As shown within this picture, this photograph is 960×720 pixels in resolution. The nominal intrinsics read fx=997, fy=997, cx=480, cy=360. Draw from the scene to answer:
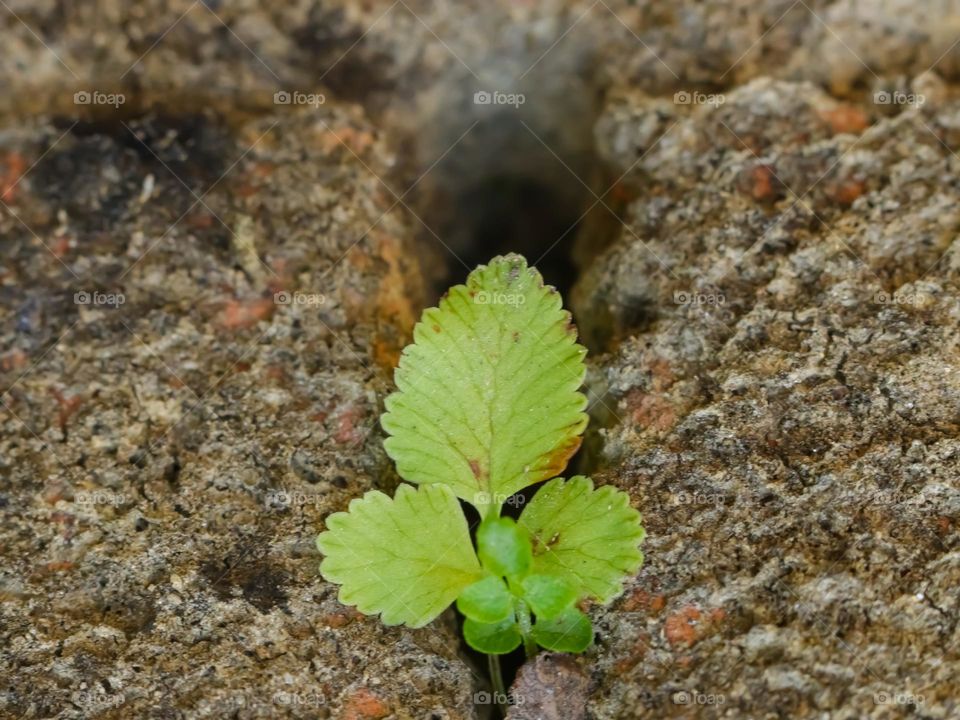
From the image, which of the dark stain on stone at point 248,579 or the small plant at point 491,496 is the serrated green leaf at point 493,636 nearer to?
the small plant at point 491,496

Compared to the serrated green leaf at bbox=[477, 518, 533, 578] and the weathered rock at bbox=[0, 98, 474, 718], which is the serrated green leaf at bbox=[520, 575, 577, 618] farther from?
the weathered rock at bbox=[0, 98, 474, 718]

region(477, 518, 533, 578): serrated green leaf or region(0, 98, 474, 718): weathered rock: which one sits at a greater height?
region(477, 518, 533, 578): serrated green leaf

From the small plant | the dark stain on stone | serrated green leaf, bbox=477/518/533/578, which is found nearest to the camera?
serrated green leaf, bbox=477/518/533/578

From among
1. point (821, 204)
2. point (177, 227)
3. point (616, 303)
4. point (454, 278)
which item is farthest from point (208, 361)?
point (821, 204)

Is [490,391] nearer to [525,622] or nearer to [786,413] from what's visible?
[525,622]

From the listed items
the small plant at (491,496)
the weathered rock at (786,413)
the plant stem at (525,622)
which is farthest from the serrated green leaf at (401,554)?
the weathered rock at (786,413)

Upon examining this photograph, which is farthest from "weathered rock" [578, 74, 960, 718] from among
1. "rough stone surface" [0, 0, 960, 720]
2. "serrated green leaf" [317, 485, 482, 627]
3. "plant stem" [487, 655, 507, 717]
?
"serrated green leaf" [317, 485, 482, 627]

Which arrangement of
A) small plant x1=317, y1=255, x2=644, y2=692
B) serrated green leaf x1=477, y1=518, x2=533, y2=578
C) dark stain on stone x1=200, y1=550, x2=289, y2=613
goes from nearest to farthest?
serrated green leaf x1=477, y1=518, x2=533, y2=578, small plant x1=317, y1=255, x2=644, y2=692, dark stain on stone x1=200, y1=550, x2=289, y2=613

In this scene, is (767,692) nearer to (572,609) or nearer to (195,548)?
(572,609)
